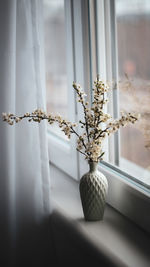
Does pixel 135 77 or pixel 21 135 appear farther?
pixel 21 135

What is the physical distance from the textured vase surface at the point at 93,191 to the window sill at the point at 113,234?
0.16 feet

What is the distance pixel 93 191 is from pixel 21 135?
31 centimetres

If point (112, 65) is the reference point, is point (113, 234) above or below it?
below

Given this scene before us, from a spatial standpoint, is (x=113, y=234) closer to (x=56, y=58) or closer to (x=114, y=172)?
(x=114, y=172)

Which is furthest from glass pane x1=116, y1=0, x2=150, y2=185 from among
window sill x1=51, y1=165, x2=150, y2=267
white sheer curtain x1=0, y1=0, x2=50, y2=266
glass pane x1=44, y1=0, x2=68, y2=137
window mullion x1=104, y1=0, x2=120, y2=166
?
glass pane x1=44, y1=0, x2=68, y2=137

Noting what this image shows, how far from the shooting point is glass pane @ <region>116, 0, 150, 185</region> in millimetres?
1082

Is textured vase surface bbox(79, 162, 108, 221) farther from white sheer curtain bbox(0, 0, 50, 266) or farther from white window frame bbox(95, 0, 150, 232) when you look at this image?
white sheer curtain bbox(0, 0, 50, 266)

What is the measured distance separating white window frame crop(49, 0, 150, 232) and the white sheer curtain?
0.53 feet

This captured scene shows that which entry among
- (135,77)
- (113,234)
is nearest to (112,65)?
(135,77)

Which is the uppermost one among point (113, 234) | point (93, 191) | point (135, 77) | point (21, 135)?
point (135, 77)

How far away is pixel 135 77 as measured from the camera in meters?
1.14

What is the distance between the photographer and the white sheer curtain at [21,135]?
121cm

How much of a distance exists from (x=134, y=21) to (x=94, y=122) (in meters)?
0.31

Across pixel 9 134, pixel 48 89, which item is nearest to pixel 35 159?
pixel 9 134
